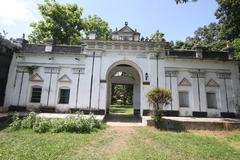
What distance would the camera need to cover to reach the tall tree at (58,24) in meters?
26.7

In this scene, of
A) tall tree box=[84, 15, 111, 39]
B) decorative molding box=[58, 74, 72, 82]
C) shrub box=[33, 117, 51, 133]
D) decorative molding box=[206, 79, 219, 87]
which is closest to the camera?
shrub box=[33, 117, 51, 133]

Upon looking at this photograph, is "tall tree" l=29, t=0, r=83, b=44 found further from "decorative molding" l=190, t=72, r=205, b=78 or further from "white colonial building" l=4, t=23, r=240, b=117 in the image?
"decorative molding" l=190, t=72, r=205, b=78

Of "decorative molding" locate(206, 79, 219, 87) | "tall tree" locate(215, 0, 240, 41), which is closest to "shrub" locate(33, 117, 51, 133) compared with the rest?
"decorative molding" locate(206, 79, 219, 87)

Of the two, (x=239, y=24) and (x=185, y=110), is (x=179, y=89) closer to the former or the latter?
(x=185, y=110)

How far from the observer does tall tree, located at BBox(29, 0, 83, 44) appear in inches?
1050

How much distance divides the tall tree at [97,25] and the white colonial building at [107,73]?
1370cm

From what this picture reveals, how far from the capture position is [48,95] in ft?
53.8

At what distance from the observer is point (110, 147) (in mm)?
7863

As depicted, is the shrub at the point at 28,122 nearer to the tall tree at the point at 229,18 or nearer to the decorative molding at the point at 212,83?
the decorative molding at the point at 212,83

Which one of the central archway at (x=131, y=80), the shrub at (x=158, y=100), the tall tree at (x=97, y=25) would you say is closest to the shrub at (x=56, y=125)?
the shrub at (x=158, y=100)

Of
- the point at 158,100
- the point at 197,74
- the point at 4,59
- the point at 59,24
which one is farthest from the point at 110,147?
the point at 59,24

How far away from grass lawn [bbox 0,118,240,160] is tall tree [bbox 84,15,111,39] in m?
22.8

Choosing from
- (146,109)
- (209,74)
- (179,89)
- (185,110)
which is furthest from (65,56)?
(209,74)

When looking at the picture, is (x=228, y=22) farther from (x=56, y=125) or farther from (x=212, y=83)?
(x=56, y=125)
